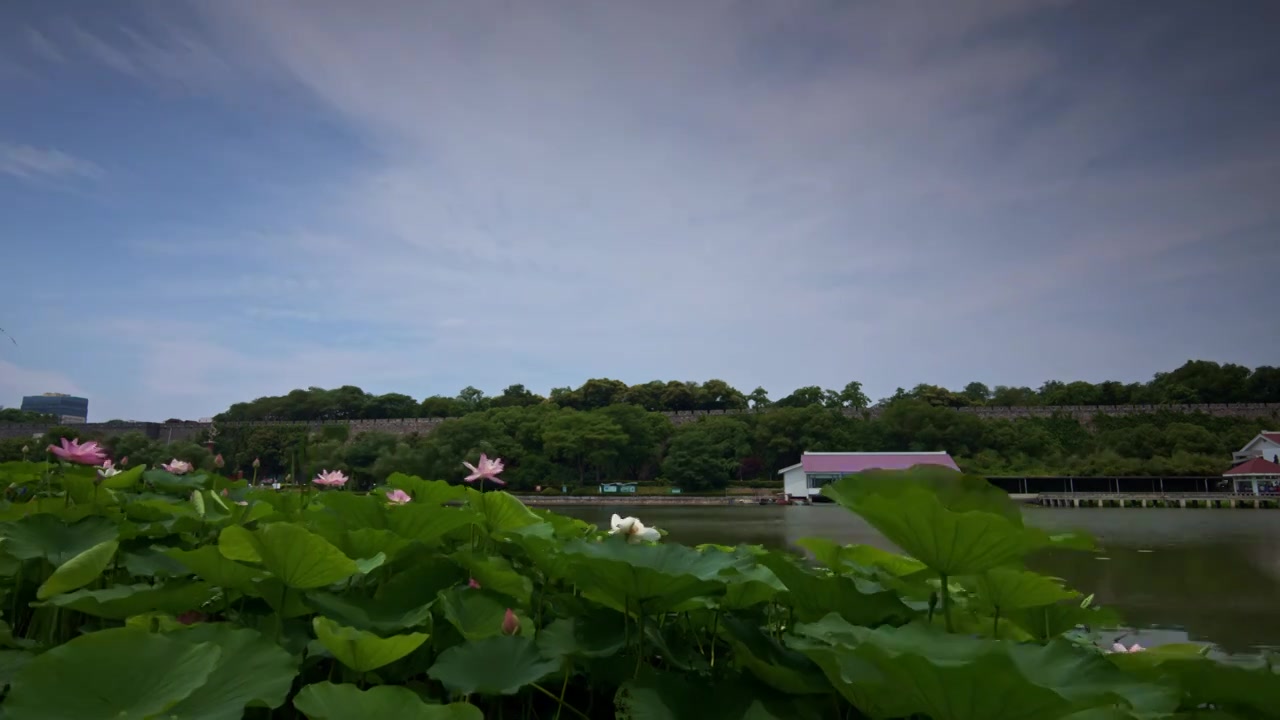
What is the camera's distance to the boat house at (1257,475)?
30578 millimetres

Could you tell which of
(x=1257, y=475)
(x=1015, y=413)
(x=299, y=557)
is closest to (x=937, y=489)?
(x=299, y=557)

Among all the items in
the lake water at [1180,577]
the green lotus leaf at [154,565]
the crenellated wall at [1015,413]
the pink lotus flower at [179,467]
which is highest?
the crenellated wall at [1015,413]

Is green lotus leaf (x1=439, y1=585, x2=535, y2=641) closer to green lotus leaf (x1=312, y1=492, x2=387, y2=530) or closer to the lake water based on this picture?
green lotus leaf (x1=312, y1=492, x2=387, y2=530)

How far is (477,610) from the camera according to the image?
900 mm

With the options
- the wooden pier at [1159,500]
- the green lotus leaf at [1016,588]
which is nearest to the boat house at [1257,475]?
the wooden pier at [1159,500]

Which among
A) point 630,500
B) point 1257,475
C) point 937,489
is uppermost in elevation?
point 937,489

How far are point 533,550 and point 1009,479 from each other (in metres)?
40.3

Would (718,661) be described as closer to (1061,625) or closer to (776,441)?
(1061,625)

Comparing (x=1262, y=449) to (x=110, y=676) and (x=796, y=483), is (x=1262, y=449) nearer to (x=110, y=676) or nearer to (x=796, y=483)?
(x=796, y=483)

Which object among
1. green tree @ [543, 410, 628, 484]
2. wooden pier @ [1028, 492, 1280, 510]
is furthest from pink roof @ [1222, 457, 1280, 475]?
green tree @ [543, 410, 628, 484]

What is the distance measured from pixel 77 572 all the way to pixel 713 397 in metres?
56.7

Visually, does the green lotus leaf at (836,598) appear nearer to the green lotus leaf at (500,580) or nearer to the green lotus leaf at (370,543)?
the green lotus leaf at (500,580)

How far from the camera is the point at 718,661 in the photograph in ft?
3.21

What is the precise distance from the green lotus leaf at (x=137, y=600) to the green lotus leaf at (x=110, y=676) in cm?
18
